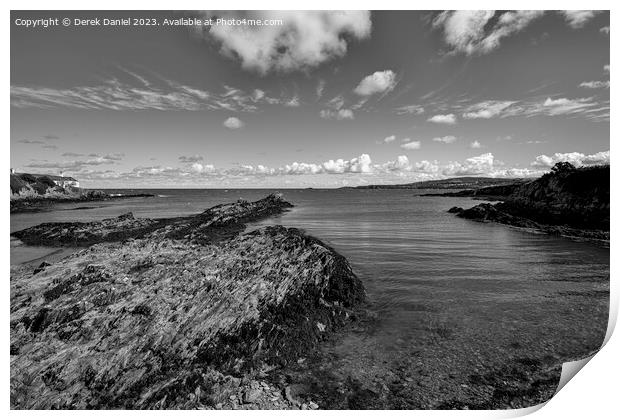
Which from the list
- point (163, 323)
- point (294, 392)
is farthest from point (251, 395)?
point (163, 323)

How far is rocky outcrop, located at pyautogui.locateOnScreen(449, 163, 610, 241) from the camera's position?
691 inches

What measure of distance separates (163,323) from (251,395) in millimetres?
2056

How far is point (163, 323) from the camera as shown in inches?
200

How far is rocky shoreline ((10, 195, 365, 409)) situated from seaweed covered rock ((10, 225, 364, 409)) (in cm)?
2

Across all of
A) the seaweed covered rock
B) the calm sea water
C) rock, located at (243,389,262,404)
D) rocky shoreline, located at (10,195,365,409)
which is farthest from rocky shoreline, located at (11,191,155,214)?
rock, located at (243,389,262,404)

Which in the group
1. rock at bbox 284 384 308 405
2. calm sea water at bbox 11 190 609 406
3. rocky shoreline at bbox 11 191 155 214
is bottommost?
rock at bbox 284 384 308 405

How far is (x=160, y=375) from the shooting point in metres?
4.35

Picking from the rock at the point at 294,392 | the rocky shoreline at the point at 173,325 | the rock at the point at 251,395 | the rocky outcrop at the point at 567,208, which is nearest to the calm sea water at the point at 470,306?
the rock at the point at 294,392

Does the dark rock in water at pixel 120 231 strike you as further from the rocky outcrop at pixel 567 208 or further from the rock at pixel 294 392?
the rocky outcrop at pixel 567 208

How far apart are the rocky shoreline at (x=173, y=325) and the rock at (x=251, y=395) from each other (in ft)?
0.06

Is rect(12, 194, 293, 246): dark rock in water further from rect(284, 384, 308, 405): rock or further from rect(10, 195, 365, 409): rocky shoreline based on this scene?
rect(284, 384, 308, 405): rock
